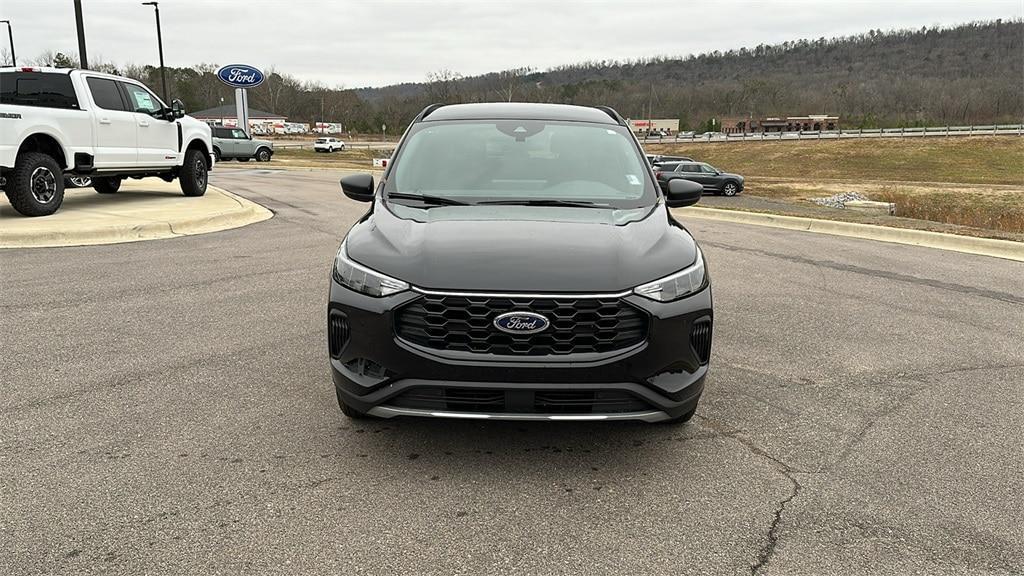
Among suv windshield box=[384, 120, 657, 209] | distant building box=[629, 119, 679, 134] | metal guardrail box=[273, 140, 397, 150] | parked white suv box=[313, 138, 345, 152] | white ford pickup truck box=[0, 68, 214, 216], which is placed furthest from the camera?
distant building box=[629, 119, 679, 134]

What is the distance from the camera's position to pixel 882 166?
197ft

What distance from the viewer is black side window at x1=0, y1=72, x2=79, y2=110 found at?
10336mm

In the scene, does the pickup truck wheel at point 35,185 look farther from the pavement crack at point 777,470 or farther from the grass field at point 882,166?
the grass field at point 882,166

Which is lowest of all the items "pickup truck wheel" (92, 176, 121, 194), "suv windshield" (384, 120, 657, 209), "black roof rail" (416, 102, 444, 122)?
"pickup truck wheel" (92, 176, 121, 194)

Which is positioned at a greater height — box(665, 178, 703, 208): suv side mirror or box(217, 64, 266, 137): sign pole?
box(217, 64, 266, 137): sign pole

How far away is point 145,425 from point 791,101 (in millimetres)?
177243

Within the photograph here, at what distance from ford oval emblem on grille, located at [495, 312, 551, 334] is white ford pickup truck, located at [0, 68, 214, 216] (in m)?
9.50

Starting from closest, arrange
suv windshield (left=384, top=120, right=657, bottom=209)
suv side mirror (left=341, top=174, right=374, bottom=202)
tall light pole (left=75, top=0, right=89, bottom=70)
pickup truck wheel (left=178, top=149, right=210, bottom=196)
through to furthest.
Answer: suv windshield (left=384, top=120, right=657, bottom=209) → suv side mirror (left=341, top=174, right=374, bottom=202) → pickup truck wheel (left=178, top=149, right=210, bottom=196) → tall light pole (left=75, top=0, right=89, bottom=70)

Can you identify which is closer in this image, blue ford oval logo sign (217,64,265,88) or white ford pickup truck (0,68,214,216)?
white ford pickup truck (0,68,214,216)

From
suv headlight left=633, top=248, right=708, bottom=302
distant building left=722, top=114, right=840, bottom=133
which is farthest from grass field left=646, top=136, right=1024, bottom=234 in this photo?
distant building left=722, top=114, right=840, bottom=133

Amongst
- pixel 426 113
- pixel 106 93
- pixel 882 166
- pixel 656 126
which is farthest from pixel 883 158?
pixel 656 126

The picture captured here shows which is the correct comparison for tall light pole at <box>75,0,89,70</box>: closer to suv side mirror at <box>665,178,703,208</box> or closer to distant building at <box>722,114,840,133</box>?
suv side mirror at <box>665,178,703,208</box>

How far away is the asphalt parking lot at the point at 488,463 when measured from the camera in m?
2.80

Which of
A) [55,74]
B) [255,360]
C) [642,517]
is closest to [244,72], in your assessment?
[55,74]
